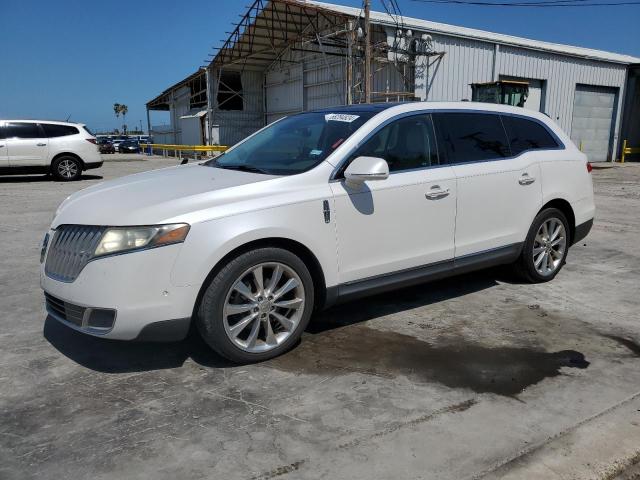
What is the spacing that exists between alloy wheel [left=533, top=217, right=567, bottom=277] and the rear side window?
45.3 feet

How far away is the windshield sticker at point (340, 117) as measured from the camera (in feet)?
13.4

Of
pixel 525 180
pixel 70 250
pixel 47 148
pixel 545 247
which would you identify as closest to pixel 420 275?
pixel 525 180

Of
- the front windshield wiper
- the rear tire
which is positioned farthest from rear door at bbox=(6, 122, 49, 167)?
the front windshield wiper

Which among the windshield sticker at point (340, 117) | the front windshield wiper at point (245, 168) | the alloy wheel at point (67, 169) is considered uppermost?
the windshield sticker at point (340, 117)

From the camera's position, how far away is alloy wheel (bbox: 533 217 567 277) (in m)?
5.12

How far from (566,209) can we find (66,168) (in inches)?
549

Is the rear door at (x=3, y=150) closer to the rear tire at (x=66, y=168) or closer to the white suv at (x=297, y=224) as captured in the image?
the rear tire at (x=66, y=168)

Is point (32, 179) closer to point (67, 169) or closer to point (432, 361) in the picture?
point (67, 169)

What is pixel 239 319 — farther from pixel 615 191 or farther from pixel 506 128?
pixel 615 191

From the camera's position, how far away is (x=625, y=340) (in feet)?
12.8

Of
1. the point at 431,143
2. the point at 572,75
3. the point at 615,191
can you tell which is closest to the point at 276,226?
the point at 431,143

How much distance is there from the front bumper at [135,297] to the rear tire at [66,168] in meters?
13.4

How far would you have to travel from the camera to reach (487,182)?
14.6ft

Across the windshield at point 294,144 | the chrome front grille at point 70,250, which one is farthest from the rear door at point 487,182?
the chrome front grille at point 70,250
